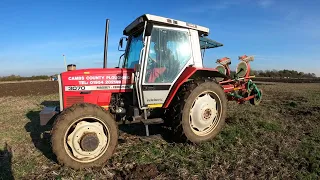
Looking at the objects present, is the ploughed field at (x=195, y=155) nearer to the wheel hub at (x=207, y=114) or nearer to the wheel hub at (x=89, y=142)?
the wheel hub at (x=89, y=142)

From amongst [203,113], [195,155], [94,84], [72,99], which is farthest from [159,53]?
[195,155]

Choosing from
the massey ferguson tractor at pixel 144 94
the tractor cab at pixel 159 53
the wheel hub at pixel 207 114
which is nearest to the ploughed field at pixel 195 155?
the massey ferguson tractor at pixel 144 94

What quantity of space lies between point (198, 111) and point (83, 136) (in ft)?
7.81

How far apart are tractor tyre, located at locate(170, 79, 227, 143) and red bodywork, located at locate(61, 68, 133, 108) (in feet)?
3.66

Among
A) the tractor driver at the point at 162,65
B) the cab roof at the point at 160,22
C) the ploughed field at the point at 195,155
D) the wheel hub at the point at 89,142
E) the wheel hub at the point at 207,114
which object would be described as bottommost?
the ploughed field at the point at 195,155

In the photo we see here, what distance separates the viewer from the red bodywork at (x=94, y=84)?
479 cm

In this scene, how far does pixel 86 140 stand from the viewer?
13.7 ft

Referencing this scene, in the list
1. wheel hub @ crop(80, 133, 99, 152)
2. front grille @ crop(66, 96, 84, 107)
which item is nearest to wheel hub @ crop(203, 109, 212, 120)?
wheel hub @ crop(80, 133, 99, 152)

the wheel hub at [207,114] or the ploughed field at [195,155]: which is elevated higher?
the wheel hub at [207,114]

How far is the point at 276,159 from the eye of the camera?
4488 millimetres

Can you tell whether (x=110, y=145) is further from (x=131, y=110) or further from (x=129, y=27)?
(x=129, y=27)

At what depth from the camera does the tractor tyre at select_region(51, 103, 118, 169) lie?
13.2 feet

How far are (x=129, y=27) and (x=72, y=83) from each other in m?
1.75

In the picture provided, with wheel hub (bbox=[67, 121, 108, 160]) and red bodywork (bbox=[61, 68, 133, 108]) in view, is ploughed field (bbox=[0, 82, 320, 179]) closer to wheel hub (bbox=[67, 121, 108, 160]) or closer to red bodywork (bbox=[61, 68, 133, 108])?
wheel hub (bbox=[67, 121, 108, 160])
